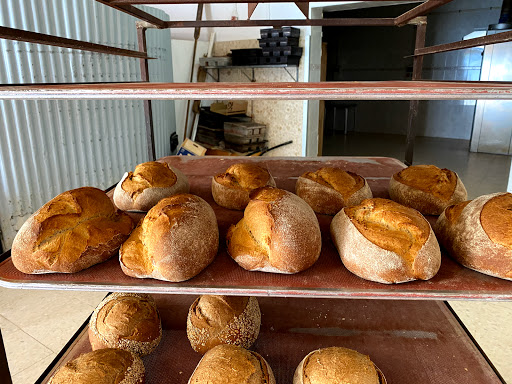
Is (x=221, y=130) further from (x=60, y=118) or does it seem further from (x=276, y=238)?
(x=276, y=238)

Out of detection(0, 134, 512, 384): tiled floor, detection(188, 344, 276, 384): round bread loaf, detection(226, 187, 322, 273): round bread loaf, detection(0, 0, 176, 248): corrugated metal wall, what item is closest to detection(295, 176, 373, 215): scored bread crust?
detection(226, 187, 322, 273): round bread loaf

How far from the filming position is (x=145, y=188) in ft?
4.36

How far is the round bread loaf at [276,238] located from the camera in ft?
3.26

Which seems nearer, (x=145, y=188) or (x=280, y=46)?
(x=145, y=188)

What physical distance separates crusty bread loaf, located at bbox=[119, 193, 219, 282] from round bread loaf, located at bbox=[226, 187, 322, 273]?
95 millimetres

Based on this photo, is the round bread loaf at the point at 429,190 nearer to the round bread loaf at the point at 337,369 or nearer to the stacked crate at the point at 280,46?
the round bread loaf at the point at 337,369

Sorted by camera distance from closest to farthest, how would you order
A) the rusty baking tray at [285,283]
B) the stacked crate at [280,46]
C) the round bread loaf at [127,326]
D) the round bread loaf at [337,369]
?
the rusty baking tray at [285,283] < the round bread loaf at [337,369] < the round bread loaf at [127,326] < the stacked crate at [280,46]

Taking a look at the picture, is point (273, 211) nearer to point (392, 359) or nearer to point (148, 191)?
point (148, 191)

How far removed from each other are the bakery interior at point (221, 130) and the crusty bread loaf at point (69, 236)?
6cm

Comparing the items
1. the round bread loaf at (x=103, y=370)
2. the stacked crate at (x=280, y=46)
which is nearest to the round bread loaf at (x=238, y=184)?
the round bread loaf at (x=103, y=370)

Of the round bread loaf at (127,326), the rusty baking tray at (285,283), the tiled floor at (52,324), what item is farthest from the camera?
the tiled floor at (52,324)

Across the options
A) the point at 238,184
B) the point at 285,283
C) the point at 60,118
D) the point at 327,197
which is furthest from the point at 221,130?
the point at 285,283

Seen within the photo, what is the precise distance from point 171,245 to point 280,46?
13.1ft

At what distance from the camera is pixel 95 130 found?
3.58m
